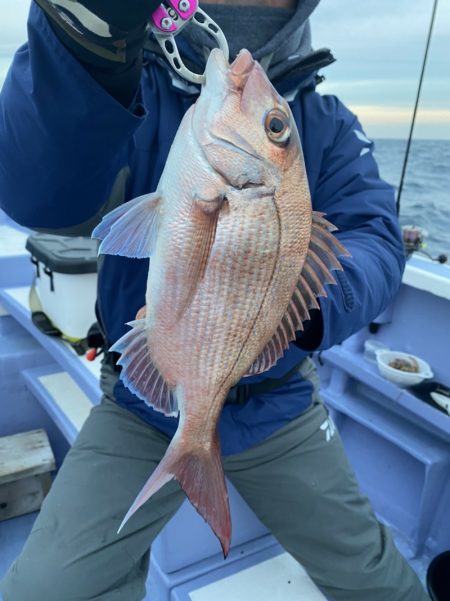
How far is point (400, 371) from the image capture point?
109 inches

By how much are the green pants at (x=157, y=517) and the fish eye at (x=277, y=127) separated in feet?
3.87

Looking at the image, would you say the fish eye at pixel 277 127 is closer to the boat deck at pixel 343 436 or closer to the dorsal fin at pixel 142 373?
the dorsal fin at pixel 142 373

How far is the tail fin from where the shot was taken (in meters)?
1.33

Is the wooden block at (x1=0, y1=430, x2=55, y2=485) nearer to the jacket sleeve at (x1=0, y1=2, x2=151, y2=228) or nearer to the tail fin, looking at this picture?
the tail fin

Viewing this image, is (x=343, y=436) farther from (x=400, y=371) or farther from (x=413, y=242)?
(x=413, y=242)

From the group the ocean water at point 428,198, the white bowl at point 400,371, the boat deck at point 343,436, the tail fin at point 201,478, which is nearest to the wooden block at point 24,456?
the boat deck at point 343,436

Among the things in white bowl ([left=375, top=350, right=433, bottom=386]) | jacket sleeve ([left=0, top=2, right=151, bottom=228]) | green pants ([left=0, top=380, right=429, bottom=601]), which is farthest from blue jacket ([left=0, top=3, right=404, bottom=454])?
white bowl ([left=375, top=350, right=433, bottom=386])

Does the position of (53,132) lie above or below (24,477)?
above

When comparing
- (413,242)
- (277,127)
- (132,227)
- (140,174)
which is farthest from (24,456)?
(413,242)

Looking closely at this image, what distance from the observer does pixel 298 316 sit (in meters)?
1.33

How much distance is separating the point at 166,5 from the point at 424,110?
376cm

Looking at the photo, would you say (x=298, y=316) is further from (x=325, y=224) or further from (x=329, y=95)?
(x=329, y=95)

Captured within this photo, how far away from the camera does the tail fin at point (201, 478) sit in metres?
1.33

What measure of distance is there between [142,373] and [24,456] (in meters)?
1.84
